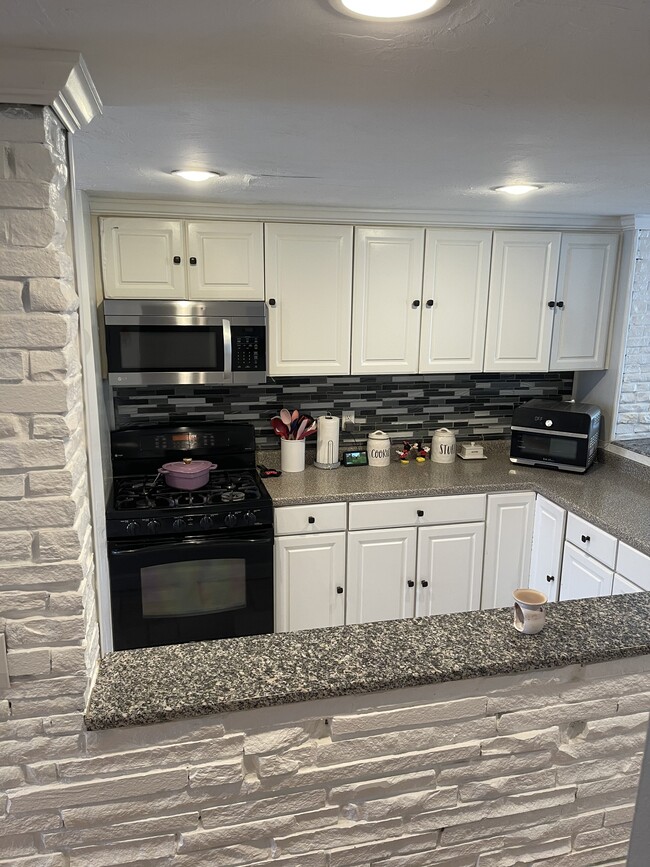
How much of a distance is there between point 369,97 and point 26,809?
4.95 ft

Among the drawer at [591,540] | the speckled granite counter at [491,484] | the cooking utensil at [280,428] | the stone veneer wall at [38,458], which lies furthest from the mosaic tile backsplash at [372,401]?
the stone veneer wall at [38,458]

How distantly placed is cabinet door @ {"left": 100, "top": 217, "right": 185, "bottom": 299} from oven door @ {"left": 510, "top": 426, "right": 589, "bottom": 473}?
6.33 feet

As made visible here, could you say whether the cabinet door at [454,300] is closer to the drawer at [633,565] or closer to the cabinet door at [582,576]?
the cabinet door at [582,576]

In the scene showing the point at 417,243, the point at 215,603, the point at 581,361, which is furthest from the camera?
the point at 581,361

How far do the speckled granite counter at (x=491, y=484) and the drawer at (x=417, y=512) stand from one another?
0.04 meters

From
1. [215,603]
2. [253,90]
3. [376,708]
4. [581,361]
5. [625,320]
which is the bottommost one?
[215,603]

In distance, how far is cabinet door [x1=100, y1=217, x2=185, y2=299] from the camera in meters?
2.87

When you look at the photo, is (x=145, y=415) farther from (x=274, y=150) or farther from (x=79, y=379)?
(x=79, y=379)

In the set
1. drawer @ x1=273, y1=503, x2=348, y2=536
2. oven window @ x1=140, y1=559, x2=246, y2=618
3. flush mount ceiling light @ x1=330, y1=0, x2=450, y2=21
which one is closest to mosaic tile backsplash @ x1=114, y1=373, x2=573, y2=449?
drawer @ x1=273, y1=503, x2=348, y2=536

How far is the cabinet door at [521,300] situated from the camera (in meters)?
3.30

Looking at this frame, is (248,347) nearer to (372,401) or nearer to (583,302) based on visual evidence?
(372,401)

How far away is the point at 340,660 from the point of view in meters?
1.30

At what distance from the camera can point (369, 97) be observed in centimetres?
126

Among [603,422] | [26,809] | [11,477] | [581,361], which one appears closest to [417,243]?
[581,361]
